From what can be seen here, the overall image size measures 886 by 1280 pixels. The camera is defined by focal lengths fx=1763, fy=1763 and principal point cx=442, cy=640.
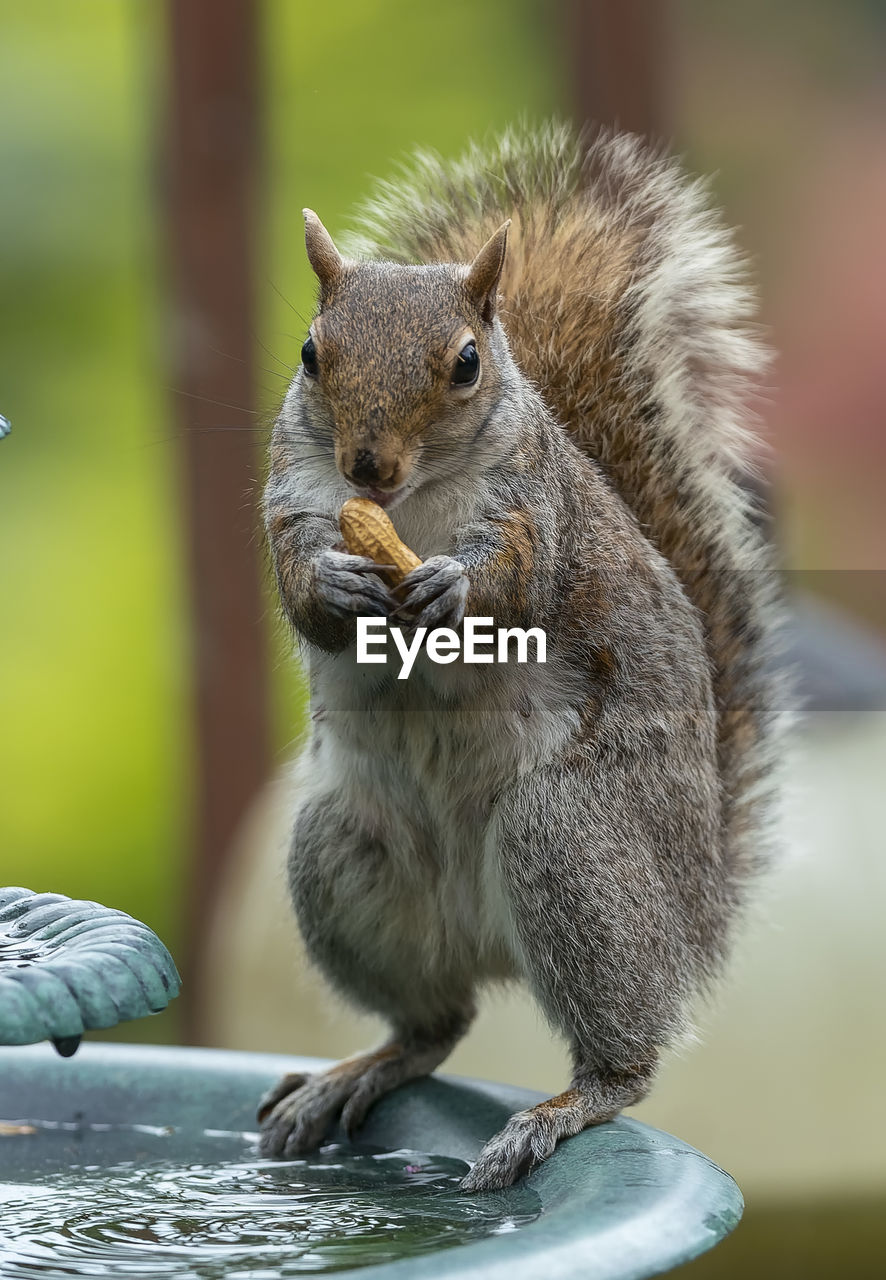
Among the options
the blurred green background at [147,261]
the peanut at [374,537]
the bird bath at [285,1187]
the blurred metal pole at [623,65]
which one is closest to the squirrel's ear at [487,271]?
the peanut at [374,537]

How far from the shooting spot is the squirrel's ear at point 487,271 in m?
1.40

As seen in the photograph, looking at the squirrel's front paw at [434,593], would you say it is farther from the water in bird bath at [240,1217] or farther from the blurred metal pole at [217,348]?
the blurred metal pole at [217,348]

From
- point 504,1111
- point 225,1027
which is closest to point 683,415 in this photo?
point 504,1111

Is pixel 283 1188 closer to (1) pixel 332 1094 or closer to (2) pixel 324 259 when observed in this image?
(1) pixel 332 1094

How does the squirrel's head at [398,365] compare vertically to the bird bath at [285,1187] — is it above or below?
above

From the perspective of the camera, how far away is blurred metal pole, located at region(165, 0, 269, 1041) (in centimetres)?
319

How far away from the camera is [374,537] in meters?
1.33

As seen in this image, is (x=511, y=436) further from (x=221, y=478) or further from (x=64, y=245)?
(x=64, y=245)

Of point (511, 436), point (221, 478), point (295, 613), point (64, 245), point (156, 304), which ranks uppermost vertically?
point (64, 245)

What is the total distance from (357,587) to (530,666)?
214 mm

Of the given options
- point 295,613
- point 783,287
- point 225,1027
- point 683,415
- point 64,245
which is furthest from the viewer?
point 64,245

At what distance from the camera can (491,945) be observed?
5.01 feet

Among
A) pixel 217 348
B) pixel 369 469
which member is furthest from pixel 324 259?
pixel 217 348

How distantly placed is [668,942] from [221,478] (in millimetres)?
1893
